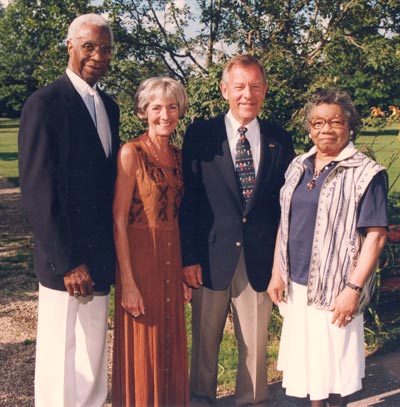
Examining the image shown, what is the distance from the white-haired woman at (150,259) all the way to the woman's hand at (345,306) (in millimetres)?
993

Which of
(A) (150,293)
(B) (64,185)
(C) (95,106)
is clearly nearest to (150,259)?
(A) (150,293)

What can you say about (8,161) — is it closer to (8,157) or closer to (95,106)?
(8,157)

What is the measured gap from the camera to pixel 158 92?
3.54 meters

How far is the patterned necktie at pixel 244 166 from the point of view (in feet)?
12.5

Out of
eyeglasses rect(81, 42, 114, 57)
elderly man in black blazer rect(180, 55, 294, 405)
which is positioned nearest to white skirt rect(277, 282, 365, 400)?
elderly man in black blazer rect(180, 55, 294, 405)

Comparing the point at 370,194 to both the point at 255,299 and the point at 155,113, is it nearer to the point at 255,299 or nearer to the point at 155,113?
the point at 255,299

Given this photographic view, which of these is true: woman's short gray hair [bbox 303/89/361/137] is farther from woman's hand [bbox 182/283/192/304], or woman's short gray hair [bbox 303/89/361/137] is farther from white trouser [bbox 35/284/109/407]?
white trouser [bbox 35/284/109/407]

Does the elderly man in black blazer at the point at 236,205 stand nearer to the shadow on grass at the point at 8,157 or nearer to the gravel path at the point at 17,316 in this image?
the gravel path at the point at 17,316

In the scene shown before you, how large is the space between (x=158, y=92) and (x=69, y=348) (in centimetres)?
167

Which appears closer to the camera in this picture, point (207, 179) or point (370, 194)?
point (370, 194)

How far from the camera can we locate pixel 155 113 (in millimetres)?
3570

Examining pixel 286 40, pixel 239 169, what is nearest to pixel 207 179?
pixel 239 169

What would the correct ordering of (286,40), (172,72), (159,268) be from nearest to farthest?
1. (159,268)
2. (286,40)
3. (172,72)

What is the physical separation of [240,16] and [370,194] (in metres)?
4.64
